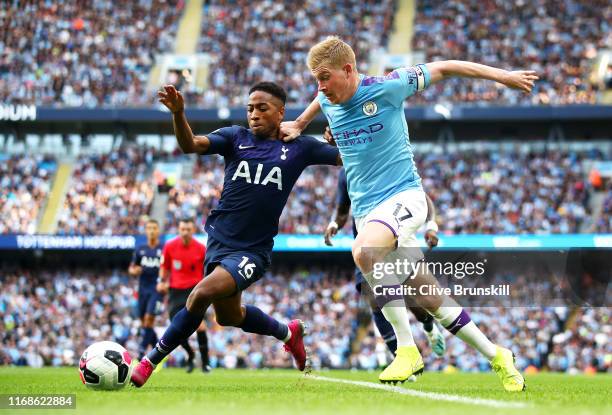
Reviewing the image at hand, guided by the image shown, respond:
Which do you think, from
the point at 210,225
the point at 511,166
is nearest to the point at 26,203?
the point at 511,166

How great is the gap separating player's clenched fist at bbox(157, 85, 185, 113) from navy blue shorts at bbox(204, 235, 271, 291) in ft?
5.29

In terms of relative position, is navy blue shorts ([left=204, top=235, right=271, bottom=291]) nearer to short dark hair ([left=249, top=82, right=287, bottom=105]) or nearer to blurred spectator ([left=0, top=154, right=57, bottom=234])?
short dark hair ([left=249, top=82, right=287, bottom=105])

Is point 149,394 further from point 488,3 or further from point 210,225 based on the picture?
point 488,3

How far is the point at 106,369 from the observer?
775cm

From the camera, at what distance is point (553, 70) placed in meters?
33.8

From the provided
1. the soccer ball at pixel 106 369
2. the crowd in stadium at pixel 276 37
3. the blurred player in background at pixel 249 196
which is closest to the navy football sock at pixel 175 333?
the blurred player in background at pixel 249 196

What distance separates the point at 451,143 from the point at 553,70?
4.73 metres

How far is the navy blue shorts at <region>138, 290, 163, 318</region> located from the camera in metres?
15.5

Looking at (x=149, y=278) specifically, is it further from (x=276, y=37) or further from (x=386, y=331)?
(x=276, y=37)

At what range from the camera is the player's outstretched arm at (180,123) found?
6.83 m

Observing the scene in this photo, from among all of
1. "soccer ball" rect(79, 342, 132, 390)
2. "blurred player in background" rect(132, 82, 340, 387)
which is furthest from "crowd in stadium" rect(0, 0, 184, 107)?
"soccer ball" rect(79, 342, 132, 390)

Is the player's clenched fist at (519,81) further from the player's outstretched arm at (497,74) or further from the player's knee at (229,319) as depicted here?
the player's knee at (229,319)

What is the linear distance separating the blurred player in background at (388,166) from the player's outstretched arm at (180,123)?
1117mm

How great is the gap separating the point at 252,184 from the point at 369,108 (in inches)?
56.6
